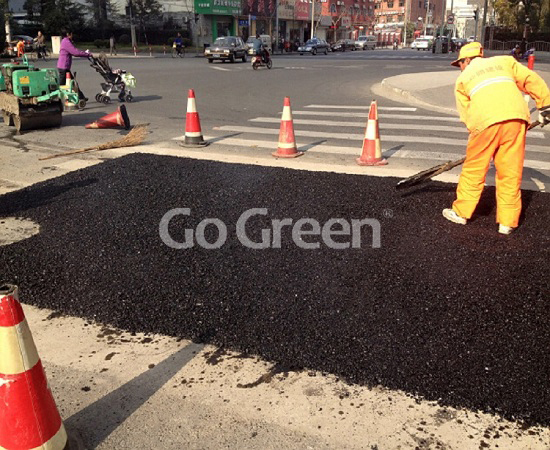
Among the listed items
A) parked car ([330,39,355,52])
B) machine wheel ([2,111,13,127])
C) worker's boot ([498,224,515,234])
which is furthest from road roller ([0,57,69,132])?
parked car ([330,39,355,52])

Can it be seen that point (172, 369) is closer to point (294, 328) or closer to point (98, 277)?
point (294, 328)

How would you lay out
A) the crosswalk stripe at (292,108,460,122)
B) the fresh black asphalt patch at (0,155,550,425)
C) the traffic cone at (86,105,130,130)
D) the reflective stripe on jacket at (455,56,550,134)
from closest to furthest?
the fresh black asphalt patch at (0,155,550,425)
the reflective stripe on jacket at (455,56,550,134)
the traffic cone at (86,105,130,130)
the crosswalk stripe at (292,108,460,122)

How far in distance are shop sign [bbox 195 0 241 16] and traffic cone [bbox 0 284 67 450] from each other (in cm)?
5937

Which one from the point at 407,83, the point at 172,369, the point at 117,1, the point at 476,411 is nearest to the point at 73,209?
the point at 172,369

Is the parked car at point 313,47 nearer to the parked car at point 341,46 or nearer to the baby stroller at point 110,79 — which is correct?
the parked car at point 341,46

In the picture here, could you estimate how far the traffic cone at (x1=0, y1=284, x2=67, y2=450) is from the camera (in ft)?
7.11

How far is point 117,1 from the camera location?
59219 millimetres

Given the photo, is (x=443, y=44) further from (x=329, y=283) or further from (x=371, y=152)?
(x=329, y=283)

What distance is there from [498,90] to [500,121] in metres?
0.30

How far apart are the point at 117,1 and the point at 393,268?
6280 cm

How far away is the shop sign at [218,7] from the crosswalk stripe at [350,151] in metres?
52.0

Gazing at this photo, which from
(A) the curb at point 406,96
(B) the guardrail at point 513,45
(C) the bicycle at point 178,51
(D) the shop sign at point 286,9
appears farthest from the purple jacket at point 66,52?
(D) the shop sign at point 286,9

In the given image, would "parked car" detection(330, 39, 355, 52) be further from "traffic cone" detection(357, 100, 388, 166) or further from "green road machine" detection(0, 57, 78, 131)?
"traffic cone" detection(357, 100, 388, 166)

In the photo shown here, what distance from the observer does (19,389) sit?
221 centimetres
